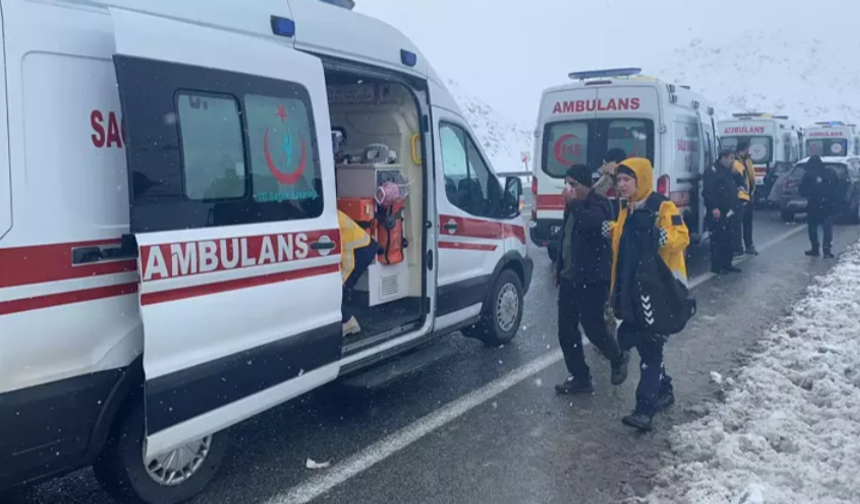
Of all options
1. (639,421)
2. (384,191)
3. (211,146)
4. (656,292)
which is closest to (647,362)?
(639,421)

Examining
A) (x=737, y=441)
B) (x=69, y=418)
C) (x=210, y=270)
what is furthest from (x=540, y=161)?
(x=69, y=418)

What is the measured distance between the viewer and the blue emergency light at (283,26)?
4.16m

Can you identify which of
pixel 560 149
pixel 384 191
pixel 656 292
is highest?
pixel 560 149

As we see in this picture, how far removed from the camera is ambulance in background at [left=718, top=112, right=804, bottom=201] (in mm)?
20094

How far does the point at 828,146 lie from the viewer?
90.4ft

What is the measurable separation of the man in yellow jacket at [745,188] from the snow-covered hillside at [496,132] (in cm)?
1998

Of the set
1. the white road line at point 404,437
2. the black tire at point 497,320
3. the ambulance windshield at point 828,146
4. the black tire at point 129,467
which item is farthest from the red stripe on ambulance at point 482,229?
the ambulance windshield at point 828,146

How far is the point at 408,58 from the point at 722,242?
263 inches

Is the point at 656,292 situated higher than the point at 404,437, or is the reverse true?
the point at 656,292

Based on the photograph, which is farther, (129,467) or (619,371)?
(619,371)

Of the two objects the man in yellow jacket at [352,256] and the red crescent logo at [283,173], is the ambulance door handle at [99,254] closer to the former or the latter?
the red crescent logo at [283,173]

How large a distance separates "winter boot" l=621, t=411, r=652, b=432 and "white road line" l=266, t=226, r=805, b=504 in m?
1.02

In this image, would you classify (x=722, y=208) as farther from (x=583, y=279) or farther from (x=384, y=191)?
(x=384, y=191)

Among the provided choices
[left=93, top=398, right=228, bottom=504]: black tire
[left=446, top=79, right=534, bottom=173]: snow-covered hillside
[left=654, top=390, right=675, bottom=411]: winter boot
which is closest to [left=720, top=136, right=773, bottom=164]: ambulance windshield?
[left=446, top=79, right=534, bottom=173]: snow-covered hillside
